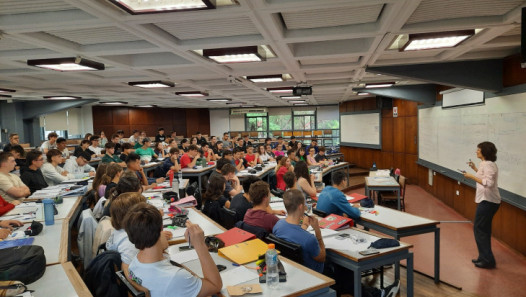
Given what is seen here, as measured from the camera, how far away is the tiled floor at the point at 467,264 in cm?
412

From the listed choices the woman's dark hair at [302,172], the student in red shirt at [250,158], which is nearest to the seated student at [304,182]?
the woman's dark hair at [302,172]

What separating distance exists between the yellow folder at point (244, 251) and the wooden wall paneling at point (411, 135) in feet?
28.7

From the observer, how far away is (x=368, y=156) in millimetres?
13836

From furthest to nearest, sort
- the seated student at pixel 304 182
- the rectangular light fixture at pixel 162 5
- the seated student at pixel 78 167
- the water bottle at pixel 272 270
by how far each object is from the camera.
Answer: the seated student at pixel 78 167 → the seated student at pixel 304 182 → the rectangular light fixture at pixel 162 5 → the water bottle at pixel 272 270

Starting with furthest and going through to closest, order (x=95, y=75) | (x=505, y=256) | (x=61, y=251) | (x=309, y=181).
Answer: (x=95, y=75), (x=309, y=181), (x=505, y=256), (x=61, y=251)

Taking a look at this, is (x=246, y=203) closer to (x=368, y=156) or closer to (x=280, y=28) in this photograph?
(x=280, y=28)

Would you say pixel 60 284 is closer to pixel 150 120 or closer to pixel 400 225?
pixel 400 225

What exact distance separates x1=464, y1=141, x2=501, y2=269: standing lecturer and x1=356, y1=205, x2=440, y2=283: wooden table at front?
1.01 m

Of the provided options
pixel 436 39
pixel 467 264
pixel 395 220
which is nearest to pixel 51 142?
pixel 395 220

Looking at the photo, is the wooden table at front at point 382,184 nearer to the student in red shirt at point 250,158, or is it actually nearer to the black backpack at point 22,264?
the student in red shirt at point 250,158

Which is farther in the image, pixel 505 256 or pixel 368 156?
pixel 368 156

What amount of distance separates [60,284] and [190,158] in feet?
20.7

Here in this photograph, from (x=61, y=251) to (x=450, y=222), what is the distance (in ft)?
22.3

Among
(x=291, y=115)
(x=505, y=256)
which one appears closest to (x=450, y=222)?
(x=505, y=256)
